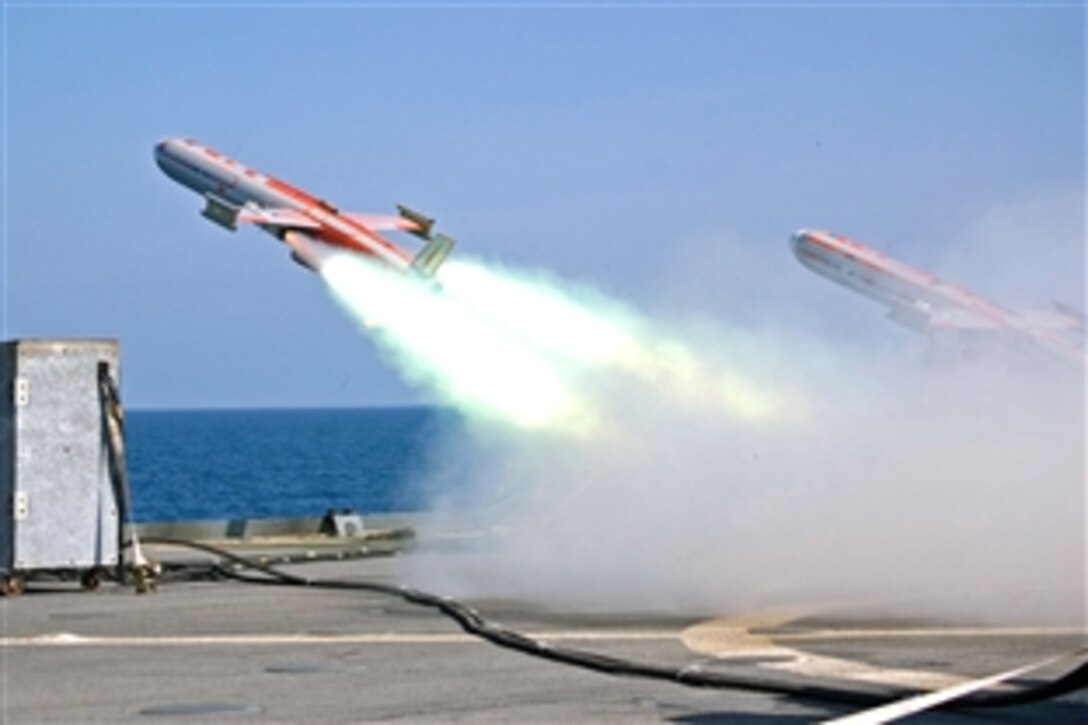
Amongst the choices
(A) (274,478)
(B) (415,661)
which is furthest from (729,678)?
(A) (274,478)

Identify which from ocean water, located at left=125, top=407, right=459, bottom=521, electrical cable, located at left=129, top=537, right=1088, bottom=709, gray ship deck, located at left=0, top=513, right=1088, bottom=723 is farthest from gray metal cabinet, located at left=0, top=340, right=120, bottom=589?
ocean water, located at left=125, top=407, right=459, bottom=521

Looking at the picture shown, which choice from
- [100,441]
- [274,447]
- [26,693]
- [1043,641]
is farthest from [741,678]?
[274,447]

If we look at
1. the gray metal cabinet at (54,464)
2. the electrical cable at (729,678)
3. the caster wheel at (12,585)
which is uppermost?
the gray metal cabinet at (54,464)

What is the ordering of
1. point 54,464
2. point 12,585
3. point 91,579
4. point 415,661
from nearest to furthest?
point 415,661, point 12,585, point 54,464, point 91,579

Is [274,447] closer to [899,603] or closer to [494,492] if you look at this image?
[494,492]

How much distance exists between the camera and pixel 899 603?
22.0 m

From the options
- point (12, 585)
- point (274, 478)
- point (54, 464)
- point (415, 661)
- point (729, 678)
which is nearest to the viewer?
point (729, 678)

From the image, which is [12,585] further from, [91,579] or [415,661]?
[415,661]

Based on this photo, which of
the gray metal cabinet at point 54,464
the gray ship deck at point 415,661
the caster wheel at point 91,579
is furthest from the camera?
the caster wheel at point 91,579

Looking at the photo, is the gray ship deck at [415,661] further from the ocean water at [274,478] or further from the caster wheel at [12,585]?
the ocean water at [274,478]

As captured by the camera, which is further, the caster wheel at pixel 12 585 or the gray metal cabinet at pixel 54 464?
the gray metal cabinet at pixel 54 464

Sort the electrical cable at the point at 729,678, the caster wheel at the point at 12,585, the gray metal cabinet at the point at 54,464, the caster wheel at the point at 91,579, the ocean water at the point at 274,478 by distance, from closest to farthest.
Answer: the electrical cable at the point at 729,678 → the caster wheel at the point at 12,585 → the gray metal cabinet at the point at 54,464 → the caster wheel at the point at 91,579 → the ocean water at the point at 274,478

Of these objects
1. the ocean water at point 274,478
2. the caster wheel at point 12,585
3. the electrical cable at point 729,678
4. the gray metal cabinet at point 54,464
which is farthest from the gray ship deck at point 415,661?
the ocean water at point 274,478

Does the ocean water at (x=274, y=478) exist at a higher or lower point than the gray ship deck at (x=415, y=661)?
higher
